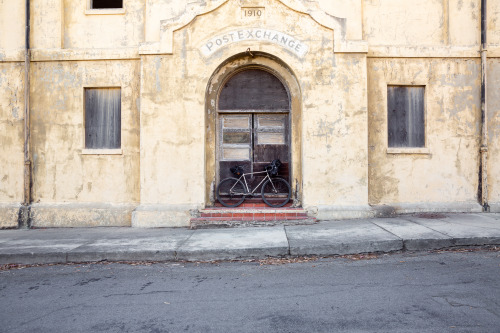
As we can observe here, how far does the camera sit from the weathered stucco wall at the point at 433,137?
922 cm

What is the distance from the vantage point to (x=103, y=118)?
950 cm

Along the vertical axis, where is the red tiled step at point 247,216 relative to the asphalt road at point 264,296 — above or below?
above

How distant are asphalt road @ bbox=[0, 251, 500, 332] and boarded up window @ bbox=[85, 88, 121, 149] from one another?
4141 mm

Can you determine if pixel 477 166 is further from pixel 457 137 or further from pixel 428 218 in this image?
pixel 428 218

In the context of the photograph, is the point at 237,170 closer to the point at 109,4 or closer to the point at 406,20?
the point at 109,4

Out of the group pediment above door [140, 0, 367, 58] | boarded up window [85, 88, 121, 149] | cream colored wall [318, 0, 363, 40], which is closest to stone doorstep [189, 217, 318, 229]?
boarded up window [85, 88, 121, 149]

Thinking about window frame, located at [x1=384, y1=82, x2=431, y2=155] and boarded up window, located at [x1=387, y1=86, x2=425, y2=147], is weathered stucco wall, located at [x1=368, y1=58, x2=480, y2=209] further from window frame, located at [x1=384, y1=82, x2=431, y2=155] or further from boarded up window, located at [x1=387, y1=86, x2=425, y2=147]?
boarded up window, located at [x1=387, y1=86, x2=425, y2=147]

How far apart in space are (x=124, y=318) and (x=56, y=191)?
6.59 meters

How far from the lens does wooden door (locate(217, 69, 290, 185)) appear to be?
956 centimetres

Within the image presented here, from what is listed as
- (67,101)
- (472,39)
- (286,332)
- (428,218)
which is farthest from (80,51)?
(472,39)

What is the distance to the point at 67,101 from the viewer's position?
936cm

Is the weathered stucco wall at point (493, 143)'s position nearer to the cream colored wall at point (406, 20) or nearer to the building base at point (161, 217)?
the cream colored wall at point (406, 20)

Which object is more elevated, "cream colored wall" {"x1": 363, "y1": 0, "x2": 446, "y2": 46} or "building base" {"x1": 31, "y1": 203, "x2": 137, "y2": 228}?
"cream colored wall" {"x1": 363, "y1": 0, "x2": 446, "y2": 46}

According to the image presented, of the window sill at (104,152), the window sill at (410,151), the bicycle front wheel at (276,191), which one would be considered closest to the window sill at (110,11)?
the window sill at (104,152)
